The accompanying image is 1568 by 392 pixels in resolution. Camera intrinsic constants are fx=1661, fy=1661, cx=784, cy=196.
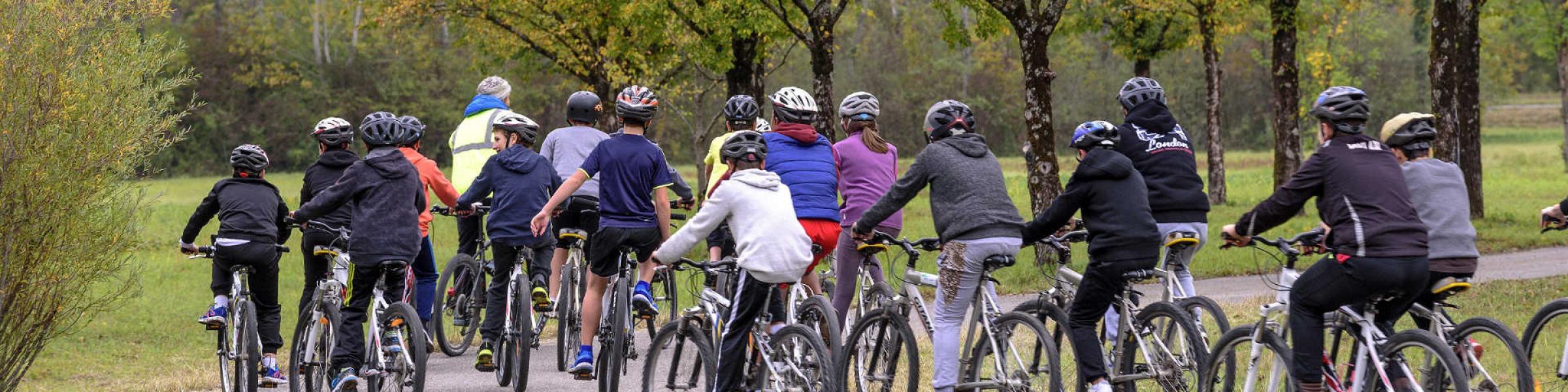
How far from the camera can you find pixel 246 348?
9133mm

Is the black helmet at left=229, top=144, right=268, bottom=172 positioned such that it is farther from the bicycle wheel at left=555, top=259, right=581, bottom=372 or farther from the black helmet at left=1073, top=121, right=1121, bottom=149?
the black helmet at left=1073, top=121, right=1121, bottom=149

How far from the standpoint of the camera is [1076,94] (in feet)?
230

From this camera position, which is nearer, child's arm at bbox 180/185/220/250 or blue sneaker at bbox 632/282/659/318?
blue sneaker at bbox 632/282/659/318

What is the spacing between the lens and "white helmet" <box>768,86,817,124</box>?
28.2ft

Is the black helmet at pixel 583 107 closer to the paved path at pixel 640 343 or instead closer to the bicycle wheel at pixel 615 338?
the paved path at pixel 640 343

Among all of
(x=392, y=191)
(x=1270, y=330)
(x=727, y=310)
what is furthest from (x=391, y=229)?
(x=1270, y=330)

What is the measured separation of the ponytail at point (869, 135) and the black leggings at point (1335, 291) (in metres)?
2.97

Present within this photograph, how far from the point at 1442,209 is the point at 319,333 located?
547 centimetres

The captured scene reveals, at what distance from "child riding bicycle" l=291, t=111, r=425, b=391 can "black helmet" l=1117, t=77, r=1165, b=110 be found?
12.4 feet

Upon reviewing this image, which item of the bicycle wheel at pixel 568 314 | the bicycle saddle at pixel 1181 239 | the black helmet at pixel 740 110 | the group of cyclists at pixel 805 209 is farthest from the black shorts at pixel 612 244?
the bicycle saddle at pixel 1181 239

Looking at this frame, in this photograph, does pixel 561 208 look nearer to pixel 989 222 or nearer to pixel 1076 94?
pixel 989 222

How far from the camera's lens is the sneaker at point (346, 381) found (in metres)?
8.08

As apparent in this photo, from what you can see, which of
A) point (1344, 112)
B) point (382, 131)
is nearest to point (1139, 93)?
point (1344, 112)

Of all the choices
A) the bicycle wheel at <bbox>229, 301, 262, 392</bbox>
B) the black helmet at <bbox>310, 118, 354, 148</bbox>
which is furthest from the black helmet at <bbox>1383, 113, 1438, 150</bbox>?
the bicycle wheel at <bbox>229, 301, 262, 392</bbox>
